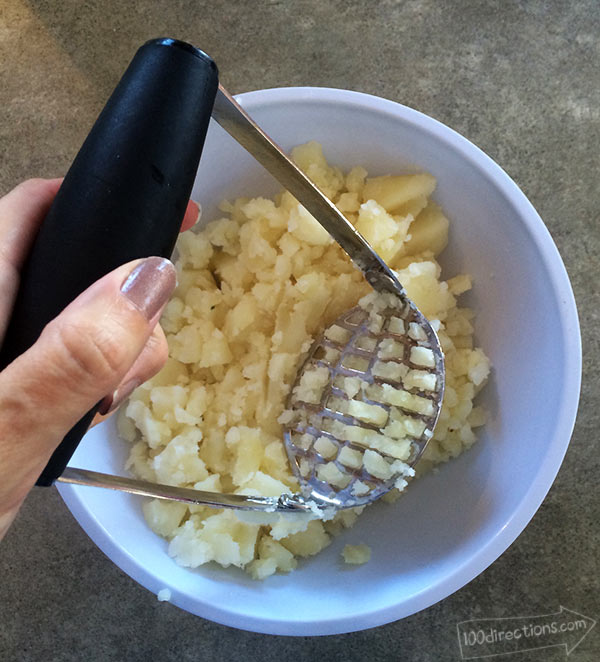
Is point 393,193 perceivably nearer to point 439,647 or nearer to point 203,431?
point 203,431

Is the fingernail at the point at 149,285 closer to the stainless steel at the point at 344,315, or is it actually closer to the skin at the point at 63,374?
the skin at the point at 63,374

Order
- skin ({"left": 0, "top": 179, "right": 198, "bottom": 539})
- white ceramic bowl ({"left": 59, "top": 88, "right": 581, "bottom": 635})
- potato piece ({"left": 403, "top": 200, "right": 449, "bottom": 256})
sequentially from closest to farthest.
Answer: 1. skin ({"left": 0, "top": 179, "right": 198, "bottom": 539})
2. white ceramic bowl ({"left": 59, "top": 88, "right": 581, "bottom": 635})
3. potato piece ({"left": 403, "top": 200, "right": 449, "bottom": 256})

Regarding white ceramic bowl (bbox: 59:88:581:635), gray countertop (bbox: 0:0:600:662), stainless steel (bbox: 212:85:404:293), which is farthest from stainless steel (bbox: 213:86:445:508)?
gray countertop (bbox: 0:0:600:662)

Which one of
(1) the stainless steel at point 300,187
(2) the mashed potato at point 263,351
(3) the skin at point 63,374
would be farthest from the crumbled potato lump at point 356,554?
(3) the skin at point 63,374

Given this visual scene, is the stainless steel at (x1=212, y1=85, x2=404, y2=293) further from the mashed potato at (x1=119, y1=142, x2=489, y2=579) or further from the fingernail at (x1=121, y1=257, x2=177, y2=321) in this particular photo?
the fingernail at (x1=121, y1=257, x2=177, y2=321)

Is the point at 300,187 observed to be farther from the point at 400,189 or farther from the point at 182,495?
the point at 182,495
